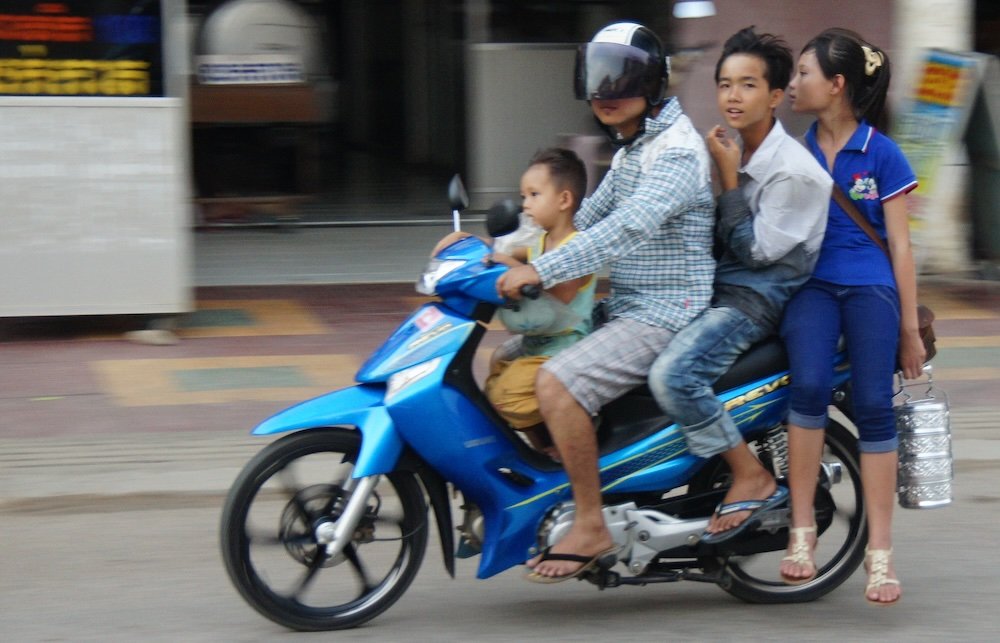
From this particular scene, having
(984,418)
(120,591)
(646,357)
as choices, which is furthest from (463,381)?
(984,418)

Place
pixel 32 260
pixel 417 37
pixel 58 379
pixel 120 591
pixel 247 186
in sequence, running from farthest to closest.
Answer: pixel 417 37, pixel 247 186, pixel 32 260, pixel 58 379, pixel 120 591

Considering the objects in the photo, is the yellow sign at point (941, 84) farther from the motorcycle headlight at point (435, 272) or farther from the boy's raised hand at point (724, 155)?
the motorcycle headlight at point (435, 272)

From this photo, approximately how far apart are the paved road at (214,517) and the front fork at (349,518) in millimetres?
313

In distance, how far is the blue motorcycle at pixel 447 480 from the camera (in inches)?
162

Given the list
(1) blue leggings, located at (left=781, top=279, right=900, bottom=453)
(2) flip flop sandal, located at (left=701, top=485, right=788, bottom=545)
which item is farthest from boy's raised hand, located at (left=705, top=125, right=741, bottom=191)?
(2) flip flop sandal, located at (left=701, top=485, right=788, bottom=545)

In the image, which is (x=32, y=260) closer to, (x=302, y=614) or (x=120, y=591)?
(x=120, y=591)

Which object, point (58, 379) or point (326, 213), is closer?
point (58, 379)

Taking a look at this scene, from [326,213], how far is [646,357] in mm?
8154

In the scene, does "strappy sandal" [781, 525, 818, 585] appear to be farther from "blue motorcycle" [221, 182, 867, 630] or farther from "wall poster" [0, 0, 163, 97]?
"wall poster" [0, 0, 163, 97]

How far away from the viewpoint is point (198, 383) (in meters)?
7.17

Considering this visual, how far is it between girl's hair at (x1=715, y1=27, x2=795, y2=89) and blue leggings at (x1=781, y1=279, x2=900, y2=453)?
23.8 inches

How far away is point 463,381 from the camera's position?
4.20m

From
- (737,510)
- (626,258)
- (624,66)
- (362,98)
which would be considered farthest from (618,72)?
(362,98)

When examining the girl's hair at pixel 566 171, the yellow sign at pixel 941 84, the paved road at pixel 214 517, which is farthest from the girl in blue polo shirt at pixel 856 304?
the yellow sign at pixel 941 84
